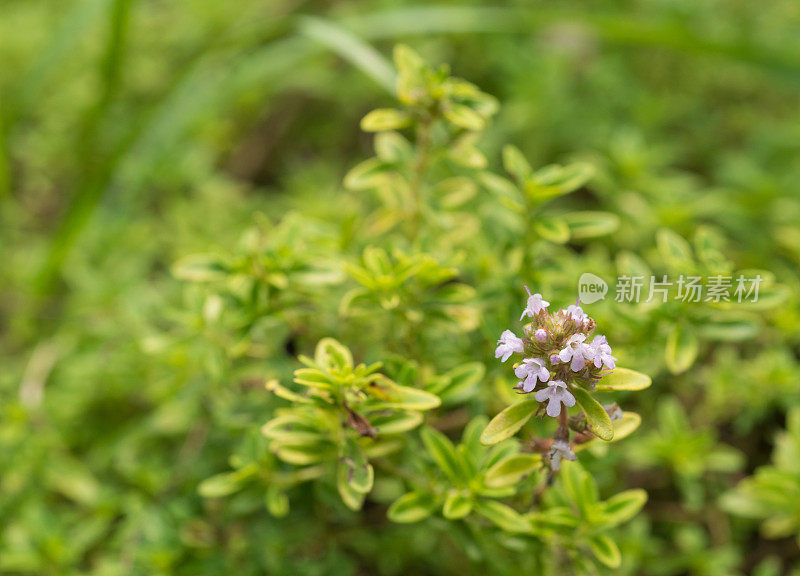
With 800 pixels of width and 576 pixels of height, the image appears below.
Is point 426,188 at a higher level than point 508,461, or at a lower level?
higher

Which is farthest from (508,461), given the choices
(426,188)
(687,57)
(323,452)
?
(687,57)

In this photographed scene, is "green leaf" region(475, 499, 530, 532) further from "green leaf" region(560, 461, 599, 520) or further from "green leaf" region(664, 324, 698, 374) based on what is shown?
"green leaf" region(664, 324, 698, 374)

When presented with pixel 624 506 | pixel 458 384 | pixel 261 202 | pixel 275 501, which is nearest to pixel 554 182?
pixel 458 384

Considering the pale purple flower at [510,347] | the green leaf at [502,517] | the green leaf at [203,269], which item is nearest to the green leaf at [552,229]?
the pale purple flower at [510,347]

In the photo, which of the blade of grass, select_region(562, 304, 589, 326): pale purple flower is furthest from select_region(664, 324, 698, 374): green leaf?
the blade of grass

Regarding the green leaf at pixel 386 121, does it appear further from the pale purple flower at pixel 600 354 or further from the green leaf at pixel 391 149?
the pale purple flower at pixel 600 354

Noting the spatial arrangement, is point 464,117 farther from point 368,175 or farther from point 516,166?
point 368,175

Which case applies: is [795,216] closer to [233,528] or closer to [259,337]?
[259,337]
